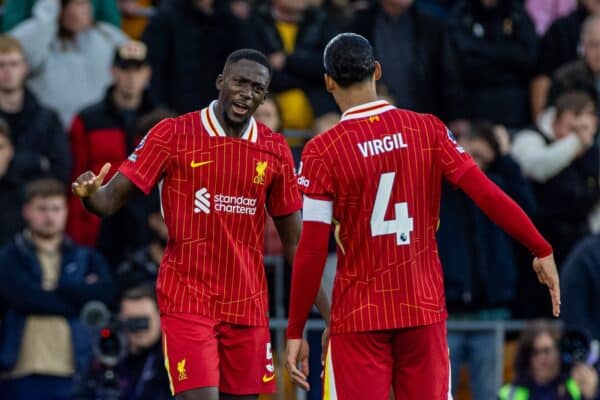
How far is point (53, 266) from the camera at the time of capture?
12008 mm

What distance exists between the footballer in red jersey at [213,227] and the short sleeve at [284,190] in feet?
0.37

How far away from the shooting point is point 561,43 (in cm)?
1481

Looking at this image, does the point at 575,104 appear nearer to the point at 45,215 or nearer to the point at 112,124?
the point at 112,124

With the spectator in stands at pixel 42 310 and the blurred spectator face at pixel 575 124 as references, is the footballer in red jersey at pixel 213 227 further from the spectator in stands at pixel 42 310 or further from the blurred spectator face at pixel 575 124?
the blurred spectator face at pixel 575 124

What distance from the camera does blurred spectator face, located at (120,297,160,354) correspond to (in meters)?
11.3

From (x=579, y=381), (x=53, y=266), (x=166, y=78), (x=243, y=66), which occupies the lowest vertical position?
(x=579, y=381)

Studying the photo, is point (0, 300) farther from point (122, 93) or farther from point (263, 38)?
point (263, 38)

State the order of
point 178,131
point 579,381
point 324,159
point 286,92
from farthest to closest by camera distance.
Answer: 1. point 286,92
2. point 579,381
3. point 178,131
4. point 324,159

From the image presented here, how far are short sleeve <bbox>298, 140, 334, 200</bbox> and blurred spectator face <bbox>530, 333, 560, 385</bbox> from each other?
143 inches

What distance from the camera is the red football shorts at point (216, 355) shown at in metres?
8.54

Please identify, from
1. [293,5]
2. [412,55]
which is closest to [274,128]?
[293,5]

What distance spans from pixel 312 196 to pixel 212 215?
694mm

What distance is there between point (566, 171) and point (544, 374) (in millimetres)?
2517

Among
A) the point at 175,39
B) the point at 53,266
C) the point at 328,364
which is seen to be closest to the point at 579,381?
the point at 328,364
